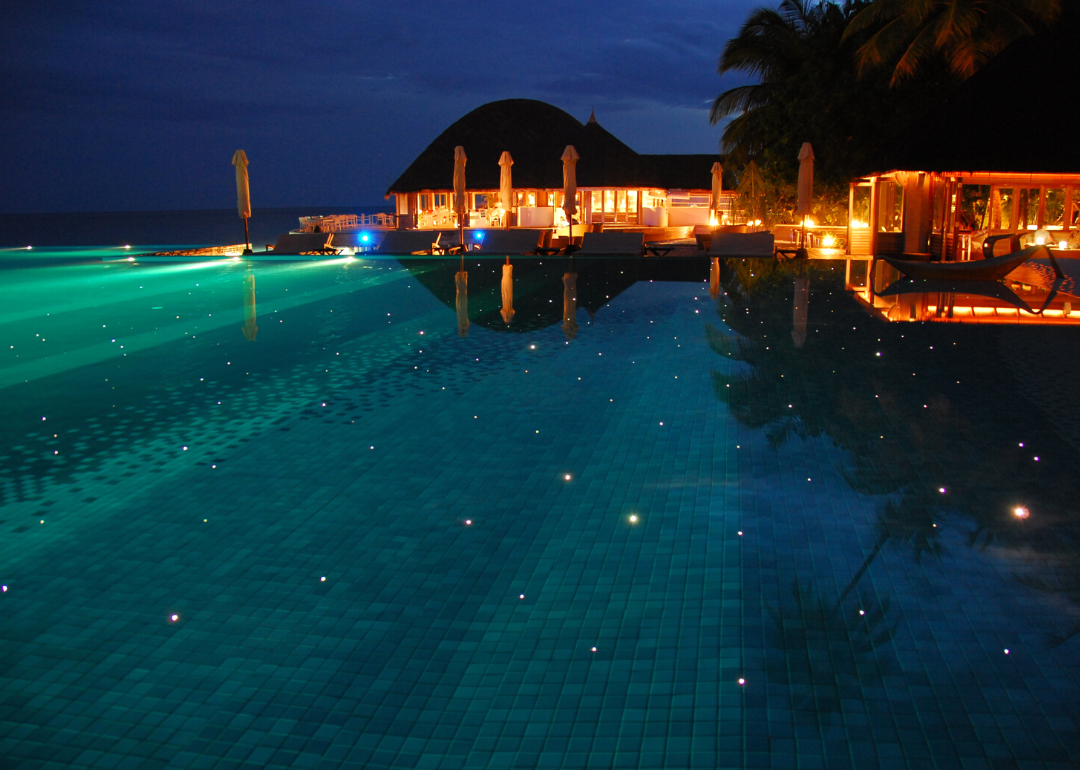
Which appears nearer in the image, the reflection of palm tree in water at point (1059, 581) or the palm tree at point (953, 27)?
the reflection of palm tree in water at point (1059, 581)

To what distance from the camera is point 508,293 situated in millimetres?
12508

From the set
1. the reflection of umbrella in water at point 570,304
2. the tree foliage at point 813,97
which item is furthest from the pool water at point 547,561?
the tree foliage at point 813,97

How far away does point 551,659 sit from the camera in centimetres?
273

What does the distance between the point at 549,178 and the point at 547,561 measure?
28.6m

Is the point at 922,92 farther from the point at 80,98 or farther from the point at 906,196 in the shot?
the point at 80,98

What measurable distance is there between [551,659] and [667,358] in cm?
498

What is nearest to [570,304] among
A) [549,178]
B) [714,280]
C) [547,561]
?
[714,280]

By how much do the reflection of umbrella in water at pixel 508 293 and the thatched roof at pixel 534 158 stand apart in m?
14.4

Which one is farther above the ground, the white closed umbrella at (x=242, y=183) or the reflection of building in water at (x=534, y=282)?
the white closed umbrella at (x=242, y=183)

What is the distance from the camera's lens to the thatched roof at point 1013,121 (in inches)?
541

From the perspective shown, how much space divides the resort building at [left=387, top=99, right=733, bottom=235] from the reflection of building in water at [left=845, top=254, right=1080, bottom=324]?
1514 cm

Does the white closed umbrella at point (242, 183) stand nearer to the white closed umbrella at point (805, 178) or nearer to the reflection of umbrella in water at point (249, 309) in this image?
the reflection of umbrella in water at point (249, 309)

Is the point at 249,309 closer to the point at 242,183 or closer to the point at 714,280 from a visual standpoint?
the point at 714,280

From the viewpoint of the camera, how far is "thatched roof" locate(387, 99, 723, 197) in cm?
3069
